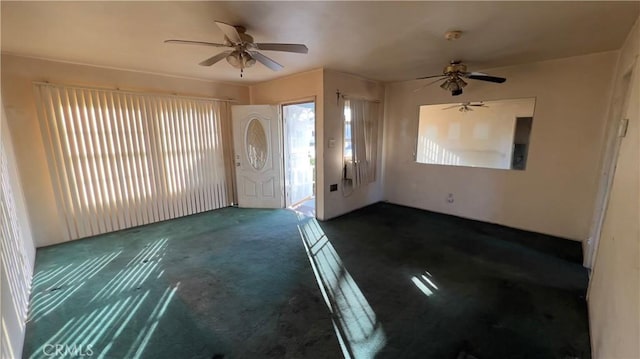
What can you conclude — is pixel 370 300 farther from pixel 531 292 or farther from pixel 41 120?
pixel 41 120

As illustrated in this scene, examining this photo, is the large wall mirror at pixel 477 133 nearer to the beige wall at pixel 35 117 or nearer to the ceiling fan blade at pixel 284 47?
the ceiling fan blade at pixel 284 47

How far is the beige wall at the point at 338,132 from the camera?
4168mm

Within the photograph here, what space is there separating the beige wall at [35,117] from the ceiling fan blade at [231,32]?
2780 millimetres

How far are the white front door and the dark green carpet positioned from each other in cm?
136

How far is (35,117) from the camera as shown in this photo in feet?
10.8

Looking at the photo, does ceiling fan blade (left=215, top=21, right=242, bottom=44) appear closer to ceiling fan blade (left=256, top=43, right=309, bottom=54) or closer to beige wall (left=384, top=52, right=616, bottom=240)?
ceiling fan blade (left=256, top=43, right=309, bottom=54)

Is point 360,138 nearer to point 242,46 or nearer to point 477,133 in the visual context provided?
point 477,133

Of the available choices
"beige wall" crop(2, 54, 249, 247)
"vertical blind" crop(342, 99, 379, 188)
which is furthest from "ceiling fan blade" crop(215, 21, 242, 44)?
"beige wall" crop(2, 54, 249, 247)

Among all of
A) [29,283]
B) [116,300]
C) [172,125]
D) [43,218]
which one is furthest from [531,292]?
[43,218]

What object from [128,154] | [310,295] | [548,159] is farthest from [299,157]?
[548,159]

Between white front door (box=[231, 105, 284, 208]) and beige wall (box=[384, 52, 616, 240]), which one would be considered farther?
white front door (box=[231, 105, 284, 208])

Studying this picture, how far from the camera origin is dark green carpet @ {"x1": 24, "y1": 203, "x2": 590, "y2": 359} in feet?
6.14

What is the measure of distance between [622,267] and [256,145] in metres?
4.90

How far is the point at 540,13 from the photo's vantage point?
2094 millimetres
